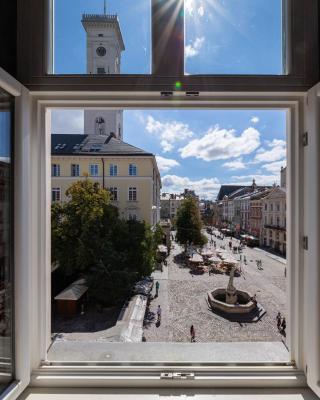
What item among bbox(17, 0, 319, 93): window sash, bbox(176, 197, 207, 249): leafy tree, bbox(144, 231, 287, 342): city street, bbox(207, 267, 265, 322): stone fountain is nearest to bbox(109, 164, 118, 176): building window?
bbox(144, 231, 287, 342): city street

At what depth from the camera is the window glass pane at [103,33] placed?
946mm

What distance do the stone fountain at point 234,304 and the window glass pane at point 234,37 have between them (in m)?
2.56

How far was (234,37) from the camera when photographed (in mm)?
1037

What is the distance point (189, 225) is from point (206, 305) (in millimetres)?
5049

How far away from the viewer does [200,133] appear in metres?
1.64

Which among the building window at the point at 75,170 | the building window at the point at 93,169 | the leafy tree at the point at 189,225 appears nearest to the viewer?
the building window at the point at 75,170

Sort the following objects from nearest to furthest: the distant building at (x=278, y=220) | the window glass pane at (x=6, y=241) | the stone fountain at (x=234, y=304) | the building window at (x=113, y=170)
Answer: the window glass pane at (x=6, y=241)
the distant building at (x=278, y=220)
the stone fountain at (x=234, y=304)
the building window at (x=113, y=170)

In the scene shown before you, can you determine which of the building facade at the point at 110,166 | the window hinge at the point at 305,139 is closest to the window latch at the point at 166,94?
the window hinge at the point at 305,139

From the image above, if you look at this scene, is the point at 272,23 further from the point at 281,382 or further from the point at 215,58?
the point at 281,382

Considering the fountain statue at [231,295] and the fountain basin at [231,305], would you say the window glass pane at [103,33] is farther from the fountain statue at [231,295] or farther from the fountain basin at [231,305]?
the fountain statue at [231,295]

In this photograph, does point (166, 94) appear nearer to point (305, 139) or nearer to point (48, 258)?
point (305, 139)

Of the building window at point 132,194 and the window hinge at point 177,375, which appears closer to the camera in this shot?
the window hinge at point 177,375

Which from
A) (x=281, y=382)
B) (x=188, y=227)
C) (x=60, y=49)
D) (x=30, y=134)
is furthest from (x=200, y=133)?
(x=188, y=227)

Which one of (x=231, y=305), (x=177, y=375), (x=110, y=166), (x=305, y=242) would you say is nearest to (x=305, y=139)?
(x=305, y=242)
